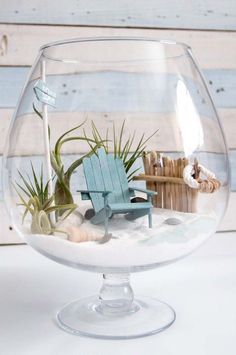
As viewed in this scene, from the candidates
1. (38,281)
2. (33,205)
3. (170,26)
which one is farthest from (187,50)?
(170,26)

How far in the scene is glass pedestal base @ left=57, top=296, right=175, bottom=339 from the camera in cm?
52

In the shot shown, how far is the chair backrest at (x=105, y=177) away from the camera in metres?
0.46

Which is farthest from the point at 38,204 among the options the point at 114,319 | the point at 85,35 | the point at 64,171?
the point at 85,35

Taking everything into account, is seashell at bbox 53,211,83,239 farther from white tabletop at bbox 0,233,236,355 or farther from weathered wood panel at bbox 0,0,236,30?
weathered wood panel at bbox 0,0,236,30

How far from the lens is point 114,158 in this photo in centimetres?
48

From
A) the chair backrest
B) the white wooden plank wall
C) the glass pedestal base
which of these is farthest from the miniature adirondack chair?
the white wooden plank wall

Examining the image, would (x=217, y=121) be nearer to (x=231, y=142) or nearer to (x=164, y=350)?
(x=164, y=350)

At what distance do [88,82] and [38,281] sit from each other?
12.8 inches

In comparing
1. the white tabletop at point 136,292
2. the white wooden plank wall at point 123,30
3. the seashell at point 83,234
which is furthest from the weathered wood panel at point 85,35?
the seashell at point 83,234

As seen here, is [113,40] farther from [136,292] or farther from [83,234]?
[136,292]

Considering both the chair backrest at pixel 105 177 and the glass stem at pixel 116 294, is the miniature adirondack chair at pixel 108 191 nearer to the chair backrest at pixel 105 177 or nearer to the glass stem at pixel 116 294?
the chair backrest at pixel 105 177

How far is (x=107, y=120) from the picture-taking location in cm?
47

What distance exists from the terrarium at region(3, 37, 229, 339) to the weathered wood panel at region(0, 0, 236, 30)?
0.45 meters

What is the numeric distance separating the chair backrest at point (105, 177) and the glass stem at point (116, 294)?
130mm
